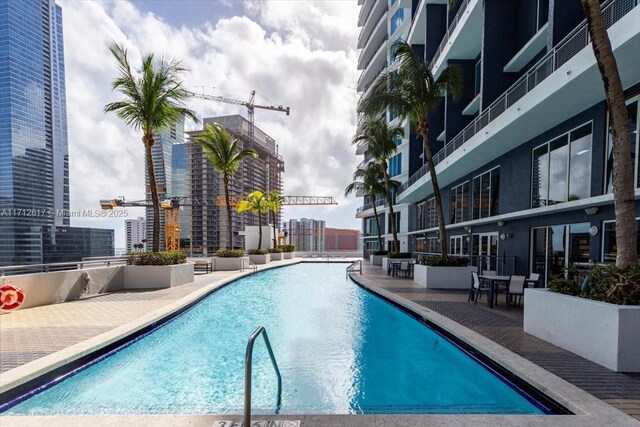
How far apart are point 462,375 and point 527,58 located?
43.6 ft

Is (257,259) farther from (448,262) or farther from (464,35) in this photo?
(464,35)

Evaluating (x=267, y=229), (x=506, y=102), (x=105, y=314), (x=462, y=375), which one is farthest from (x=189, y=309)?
(x=267, y=229)

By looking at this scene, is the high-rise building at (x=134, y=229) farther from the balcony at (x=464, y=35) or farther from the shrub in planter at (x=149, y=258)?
the balcony at (x=464, y=35)

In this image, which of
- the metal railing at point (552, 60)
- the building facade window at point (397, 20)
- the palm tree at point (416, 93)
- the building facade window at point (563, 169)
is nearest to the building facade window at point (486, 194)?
the metal railing at point (552, 60)

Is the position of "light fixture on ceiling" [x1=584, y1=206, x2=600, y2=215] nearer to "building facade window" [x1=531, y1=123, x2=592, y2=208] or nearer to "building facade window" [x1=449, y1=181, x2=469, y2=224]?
"building facade window" [x1=531, y1=123, x2=592, y2=208]

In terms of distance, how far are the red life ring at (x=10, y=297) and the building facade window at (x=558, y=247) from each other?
13.2 meters

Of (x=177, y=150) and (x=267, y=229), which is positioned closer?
(x=267, y=229)

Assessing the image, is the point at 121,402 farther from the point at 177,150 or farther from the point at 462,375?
the point at 177,150

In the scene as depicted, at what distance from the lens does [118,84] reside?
35.4 feet

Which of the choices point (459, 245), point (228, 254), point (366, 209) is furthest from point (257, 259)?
point (366, 209)

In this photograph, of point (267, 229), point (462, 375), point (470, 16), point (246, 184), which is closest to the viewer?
point (462, 375)

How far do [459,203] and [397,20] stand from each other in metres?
22.9

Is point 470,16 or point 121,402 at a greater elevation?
point 470,16

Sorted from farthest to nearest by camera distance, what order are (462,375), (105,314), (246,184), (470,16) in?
1. (246,184)
2. (470,16)
3. (105,314)
4. (462,375)
